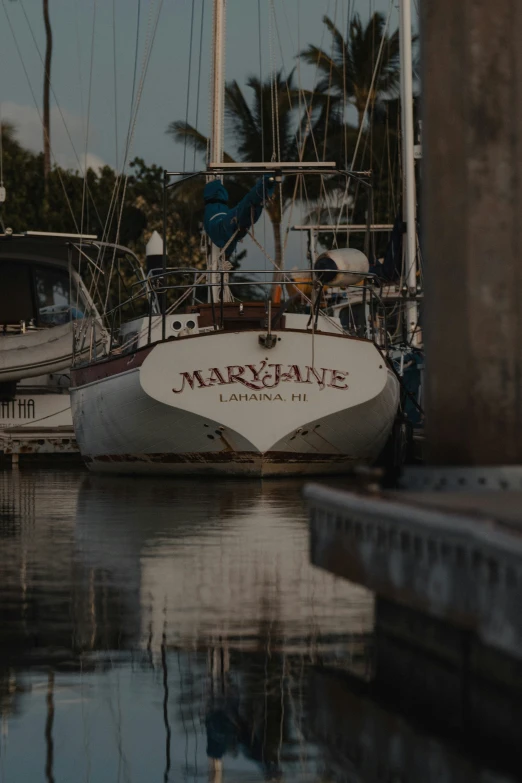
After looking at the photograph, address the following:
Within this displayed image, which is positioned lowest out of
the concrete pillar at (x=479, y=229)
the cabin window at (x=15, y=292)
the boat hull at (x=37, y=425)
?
the boat hull at (x=37, y=425)

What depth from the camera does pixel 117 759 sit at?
482cm

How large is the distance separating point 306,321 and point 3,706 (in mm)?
17097

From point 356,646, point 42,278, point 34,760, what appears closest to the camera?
point 34,760

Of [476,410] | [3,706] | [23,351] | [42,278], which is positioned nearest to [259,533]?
[476,410]

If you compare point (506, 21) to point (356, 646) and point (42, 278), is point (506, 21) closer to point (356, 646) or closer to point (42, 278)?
point (356, 646)

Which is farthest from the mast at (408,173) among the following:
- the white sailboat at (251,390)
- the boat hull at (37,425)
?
the white sailboat at (251,390)

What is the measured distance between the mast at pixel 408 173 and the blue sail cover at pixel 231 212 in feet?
19.7

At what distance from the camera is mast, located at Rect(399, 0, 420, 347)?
29797 mm

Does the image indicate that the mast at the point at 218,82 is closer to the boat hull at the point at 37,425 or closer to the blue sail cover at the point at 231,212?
the blue sail cover at the point at 231,212

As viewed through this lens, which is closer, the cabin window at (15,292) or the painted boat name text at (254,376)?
the painted boat name text at (254,376)

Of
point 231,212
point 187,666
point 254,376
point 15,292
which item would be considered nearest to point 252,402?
point 254,376

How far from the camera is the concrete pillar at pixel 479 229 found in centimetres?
714

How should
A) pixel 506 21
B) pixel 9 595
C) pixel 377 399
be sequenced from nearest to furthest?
pixel 506 21 → pixel 9 595 → pixel 377 399

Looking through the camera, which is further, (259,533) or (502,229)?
(259,533)
